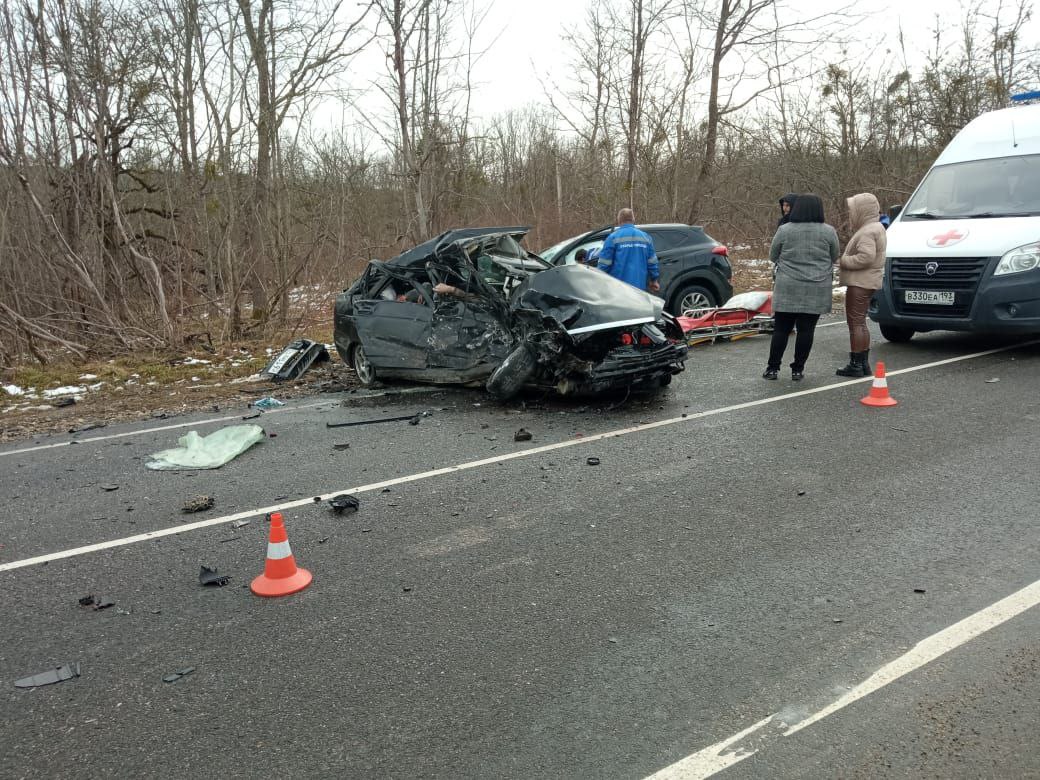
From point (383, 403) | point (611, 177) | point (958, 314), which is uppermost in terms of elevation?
point (611, 177)

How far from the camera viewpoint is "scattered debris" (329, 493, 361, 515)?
4.89 metres

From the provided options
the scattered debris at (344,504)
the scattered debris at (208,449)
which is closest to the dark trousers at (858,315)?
the scattered debris at (344,504)

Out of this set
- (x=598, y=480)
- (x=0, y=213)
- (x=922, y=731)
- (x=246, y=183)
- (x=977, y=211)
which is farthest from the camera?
(x=246, y=183)

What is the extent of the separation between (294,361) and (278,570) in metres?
6.74

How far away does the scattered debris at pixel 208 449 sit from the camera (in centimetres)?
620

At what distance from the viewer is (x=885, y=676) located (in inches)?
110

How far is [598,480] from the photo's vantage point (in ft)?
17.3

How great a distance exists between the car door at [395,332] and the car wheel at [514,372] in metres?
1.33

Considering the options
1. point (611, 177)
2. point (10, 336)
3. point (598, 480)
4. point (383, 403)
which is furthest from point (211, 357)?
point (611, 177)

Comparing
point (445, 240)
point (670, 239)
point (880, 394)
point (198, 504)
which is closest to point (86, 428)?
point (198, 504)

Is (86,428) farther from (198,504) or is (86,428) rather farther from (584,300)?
(584,300)

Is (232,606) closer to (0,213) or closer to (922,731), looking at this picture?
(922,731)

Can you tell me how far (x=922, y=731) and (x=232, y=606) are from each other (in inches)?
117

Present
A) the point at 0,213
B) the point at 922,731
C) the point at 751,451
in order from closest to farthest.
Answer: the point at 922,731 → the point at 751,451 → the point at 0,213
